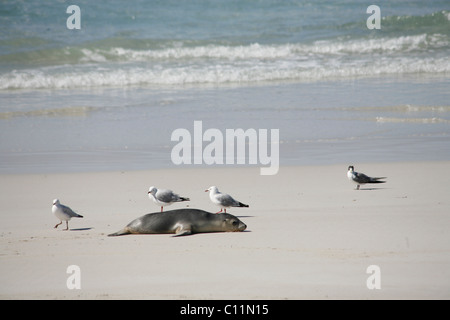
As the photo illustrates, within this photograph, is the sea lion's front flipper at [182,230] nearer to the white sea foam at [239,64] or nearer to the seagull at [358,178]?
the seagull at [358,178]

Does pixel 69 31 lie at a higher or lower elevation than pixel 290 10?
lower

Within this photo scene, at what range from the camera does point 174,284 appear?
16.5 feet

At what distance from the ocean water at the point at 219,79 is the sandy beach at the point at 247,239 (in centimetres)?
106

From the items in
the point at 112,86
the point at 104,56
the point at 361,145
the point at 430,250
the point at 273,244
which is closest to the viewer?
the point at 430,250

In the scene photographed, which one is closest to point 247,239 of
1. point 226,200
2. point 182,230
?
point 182,230

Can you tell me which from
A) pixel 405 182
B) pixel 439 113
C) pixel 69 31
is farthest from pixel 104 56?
pixel 405 182

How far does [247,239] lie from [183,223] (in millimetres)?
796

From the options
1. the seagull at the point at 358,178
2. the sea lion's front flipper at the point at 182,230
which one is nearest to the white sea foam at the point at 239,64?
the seagull at the point at 358,178

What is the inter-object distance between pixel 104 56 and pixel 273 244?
19666 millimetres

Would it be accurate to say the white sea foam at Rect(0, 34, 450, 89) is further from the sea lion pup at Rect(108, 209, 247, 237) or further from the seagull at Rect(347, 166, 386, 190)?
the sea lion pup at Rect(108, 209, 247, 237)

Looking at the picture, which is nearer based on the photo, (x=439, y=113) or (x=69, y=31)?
(x=439, y=113)

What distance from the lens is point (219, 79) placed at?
20.3 metres

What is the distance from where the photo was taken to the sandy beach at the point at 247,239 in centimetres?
495

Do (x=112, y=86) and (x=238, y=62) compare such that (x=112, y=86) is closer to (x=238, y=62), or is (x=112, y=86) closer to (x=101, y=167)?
(x=238, y=62)
